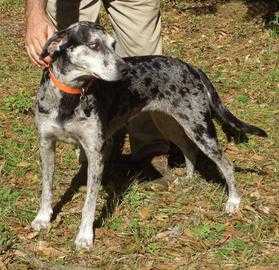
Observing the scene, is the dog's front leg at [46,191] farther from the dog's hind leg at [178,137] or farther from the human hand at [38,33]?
the dog's hind leg at [178,137]

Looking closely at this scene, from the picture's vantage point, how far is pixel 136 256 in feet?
16.2

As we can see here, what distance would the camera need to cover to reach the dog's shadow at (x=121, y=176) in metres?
5.70

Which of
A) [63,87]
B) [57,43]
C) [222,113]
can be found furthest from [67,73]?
[222,113]

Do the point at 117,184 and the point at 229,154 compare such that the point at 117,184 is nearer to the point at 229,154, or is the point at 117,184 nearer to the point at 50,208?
the point at 50,208

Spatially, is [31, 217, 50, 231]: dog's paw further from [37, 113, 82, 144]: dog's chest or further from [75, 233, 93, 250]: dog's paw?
[37, 113, 82, 144]: dog's chest

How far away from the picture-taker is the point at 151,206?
5738mm

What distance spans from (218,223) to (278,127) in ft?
7.60

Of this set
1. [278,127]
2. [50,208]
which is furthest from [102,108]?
[278,127]

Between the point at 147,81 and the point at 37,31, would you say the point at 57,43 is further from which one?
the point at 147,81

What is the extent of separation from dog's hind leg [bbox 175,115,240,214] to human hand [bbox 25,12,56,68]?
4.79 feet

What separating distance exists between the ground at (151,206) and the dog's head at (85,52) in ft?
4.78

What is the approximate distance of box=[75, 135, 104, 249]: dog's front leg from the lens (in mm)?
4949

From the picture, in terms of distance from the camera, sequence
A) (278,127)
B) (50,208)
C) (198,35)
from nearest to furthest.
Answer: (50,208), (278,127), (198,35)

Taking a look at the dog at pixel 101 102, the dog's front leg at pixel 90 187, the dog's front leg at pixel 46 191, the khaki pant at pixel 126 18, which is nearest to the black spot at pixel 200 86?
the dog at pixel 101 102
